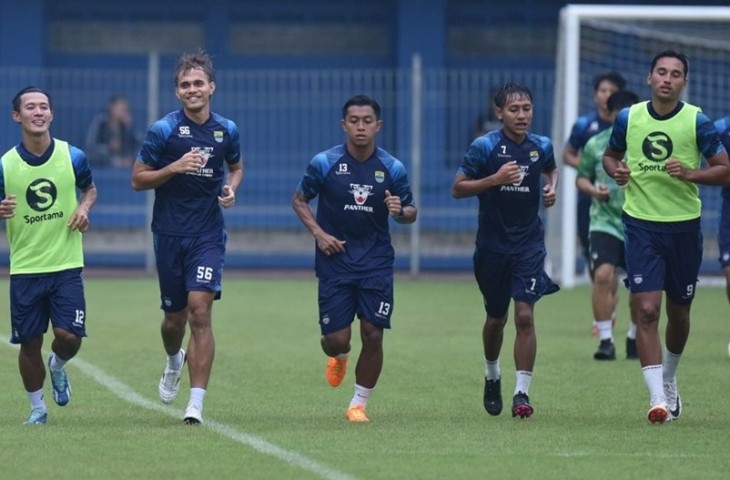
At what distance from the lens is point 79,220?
10461 millimetres

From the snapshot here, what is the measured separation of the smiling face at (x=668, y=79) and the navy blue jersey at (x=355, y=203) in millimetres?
1620

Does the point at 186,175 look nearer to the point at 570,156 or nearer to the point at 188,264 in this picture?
the point at 188,264

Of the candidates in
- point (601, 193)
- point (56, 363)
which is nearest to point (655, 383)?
point (56, 363)

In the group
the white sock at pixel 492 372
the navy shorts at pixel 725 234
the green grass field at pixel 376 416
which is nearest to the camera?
the green grass field at pixel 376 416

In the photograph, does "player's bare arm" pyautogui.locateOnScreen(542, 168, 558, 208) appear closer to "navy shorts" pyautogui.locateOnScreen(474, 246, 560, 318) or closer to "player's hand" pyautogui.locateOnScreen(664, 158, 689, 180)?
"navy shorts" pyautogui.locateOnScreen(474, 246, 560, 318)

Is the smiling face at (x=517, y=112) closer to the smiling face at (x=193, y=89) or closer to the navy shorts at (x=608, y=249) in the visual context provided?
the smiling face at (x=193, y=89)

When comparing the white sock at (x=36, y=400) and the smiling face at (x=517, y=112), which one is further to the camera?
the smiling face at (x=517, y=112)

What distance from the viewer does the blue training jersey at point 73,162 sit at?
34.7 ft

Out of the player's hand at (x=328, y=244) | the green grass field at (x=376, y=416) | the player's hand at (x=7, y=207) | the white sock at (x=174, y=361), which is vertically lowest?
the green grass field at (x=376, y=416)

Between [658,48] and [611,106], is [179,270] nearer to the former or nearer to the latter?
[611,106]

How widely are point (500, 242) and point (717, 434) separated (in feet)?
6.15

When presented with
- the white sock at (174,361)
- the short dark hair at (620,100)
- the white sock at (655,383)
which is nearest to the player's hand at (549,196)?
the white sock at (655,383)

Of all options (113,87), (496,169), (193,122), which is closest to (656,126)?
(496,169)

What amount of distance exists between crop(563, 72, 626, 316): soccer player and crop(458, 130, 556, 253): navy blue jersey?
393cm
